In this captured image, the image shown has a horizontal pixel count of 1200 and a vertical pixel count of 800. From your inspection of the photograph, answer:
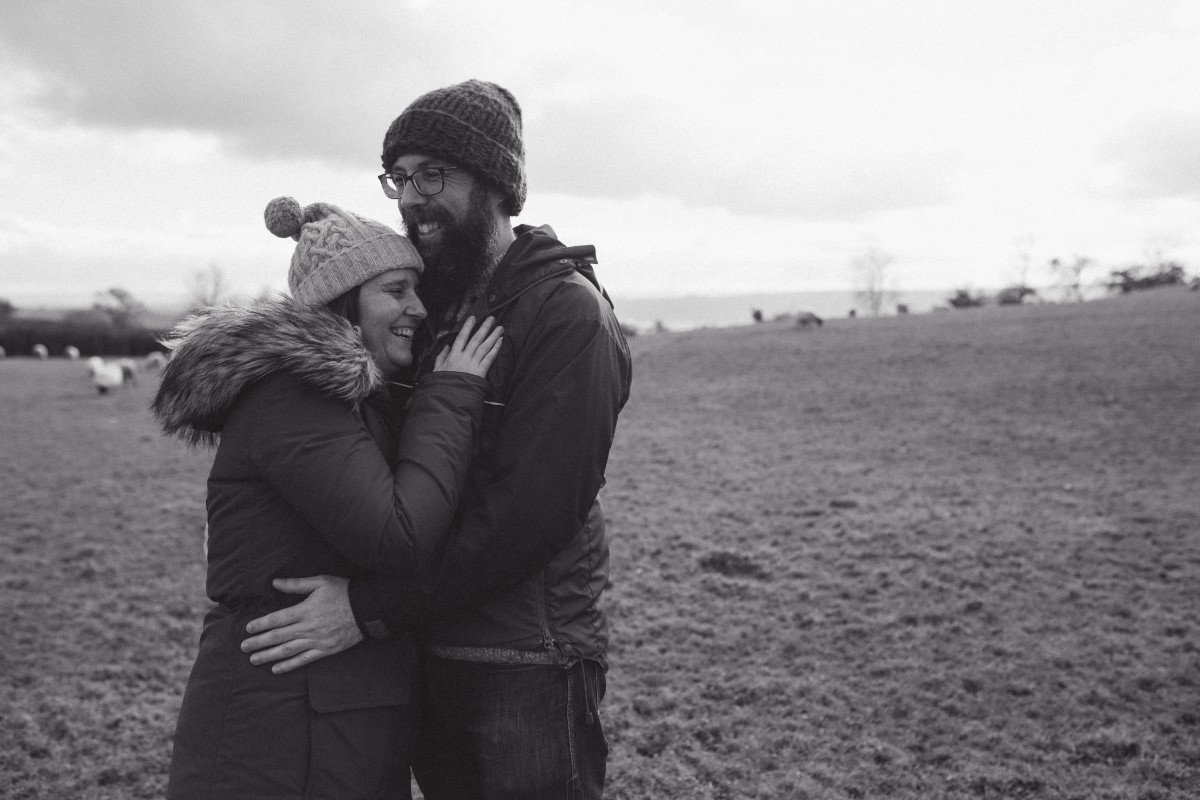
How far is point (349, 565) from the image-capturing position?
89.7 inches

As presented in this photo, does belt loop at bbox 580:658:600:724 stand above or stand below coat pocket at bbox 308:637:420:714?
below

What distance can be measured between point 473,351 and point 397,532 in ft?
1.80

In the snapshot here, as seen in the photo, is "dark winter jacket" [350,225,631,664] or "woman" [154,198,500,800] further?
"dark winter jacket" [350,225,631,664]

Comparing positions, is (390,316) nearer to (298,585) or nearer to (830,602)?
(298,585)

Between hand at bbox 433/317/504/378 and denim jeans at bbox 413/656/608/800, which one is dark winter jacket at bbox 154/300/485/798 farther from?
denim jeans at bbox 413/656/608/800

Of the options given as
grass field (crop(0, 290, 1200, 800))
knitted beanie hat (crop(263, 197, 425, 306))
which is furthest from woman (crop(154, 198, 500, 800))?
grass field (crop(0, 290, 1200, 800))

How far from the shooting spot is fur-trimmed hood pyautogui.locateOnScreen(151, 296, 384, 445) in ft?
6.97

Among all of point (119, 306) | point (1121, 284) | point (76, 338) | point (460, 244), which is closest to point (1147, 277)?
point (1121, 284)

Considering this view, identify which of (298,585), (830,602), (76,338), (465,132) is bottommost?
(830,602)

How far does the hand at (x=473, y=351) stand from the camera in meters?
2.25

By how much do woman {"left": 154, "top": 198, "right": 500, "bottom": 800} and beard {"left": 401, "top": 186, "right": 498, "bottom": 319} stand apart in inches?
13.0

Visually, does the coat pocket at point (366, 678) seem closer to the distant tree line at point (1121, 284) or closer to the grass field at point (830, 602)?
the grass field at point (830, 602)

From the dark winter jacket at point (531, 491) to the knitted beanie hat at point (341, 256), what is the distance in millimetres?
299

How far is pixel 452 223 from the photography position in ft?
8.34
